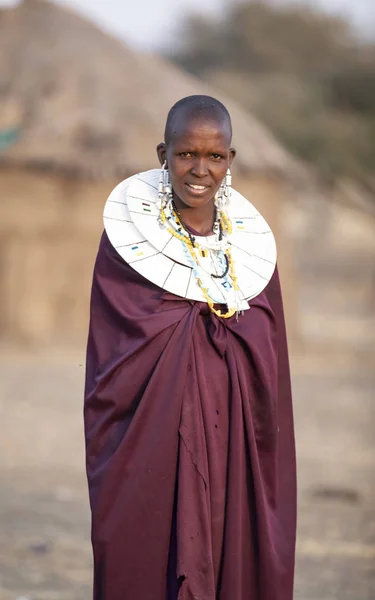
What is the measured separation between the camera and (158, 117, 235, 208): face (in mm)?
2926

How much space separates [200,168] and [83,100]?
10520mm

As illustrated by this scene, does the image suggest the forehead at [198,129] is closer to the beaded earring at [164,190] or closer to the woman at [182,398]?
the woman at [182,398]

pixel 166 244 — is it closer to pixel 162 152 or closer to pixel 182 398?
pixel 162 152

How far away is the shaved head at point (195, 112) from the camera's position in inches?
116

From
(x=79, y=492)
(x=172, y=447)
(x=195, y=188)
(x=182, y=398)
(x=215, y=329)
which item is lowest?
(x=172, y=447)

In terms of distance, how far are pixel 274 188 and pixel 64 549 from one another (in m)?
8.68

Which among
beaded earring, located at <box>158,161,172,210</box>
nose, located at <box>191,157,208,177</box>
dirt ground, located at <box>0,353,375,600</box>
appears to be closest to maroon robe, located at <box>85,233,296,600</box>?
beaded earring, located at <box>158,161,172,210</box>

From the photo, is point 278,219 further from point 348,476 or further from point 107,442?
point 107,442

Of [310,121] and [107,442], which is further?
[310,121]

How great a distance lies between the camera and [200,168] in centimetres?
293

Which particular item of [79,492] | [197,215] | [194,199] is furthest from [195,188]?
[79,492]

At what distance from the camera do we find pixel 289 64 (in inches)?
1096

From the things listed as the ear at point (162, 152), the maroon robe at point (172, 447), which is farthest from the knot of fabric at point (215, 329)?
the ear at point (162, 152)

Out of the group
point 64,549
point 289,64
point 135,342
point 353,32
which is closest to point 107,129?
point 64,549
